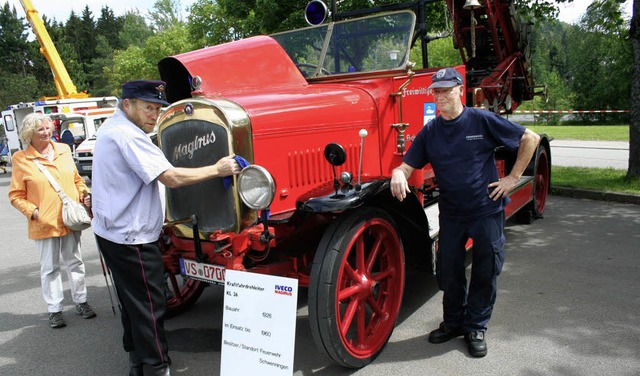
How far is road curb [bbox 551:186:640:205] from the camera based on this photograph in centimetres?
723

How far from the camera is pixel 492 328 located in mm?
3697

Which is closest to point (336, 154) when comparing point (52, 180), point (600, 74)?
point (52, 180)

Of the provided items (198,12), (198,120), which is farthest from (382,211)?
(198,12)

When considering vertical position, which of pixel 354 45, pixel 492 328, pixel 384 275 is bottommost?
pixel 492 328

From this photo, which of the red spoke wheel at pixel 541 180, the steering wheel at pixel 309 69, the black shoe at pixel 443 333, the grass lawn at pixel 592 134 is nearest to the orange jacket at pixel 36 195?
the steering wheel at pixel 309 69

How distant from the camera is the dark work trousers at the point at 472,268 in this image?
326 cm

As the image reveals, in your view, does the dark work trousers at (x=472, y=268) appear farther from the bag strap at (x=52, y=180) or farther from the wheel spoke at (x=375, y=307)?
the bag strap at (x=52, y=180)

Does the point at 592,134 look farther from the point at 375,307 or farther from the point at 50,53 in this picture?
Result: the point at 50,53

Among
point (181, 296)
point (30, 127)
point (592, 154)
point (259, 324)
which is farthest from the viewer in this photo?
point (592, 154)

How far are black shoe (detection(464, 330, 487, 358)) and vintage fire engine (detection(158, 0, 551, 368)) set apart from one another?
52 centimetres

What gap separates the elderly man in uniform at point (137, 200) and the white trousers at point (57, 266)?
1.45m

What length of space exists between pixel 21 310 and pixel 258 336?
3.27 metres

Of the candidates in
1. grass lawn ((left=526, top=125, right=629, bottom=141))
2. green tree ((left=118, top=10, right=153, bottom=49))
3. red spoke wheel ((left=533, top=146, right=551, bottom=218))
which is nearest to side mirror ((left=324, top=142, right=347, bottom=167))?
red spoke wheel ((left=533, top=146, right=551, bottom=218))

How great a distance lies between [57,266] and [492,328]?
11.6 ft
